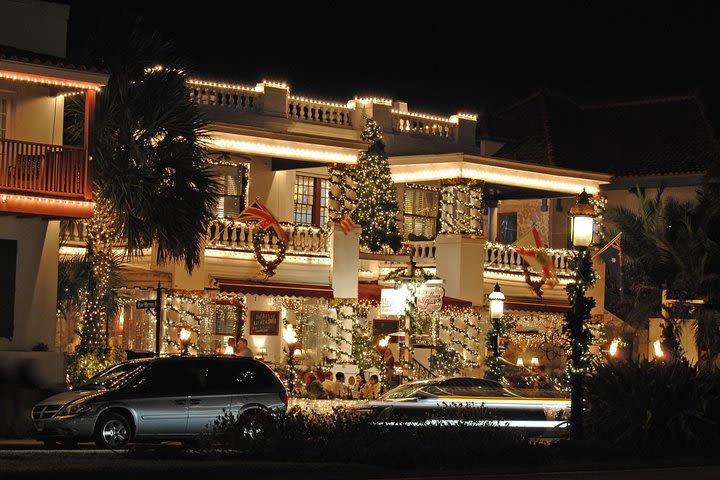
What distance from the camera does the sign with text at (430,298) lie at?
34562 mm

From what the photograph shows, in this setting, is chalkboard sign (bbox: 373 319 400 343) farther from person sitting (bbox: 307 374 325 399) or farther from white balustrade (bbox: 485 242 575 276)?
person sitting (bbox: 307 374 325 399)

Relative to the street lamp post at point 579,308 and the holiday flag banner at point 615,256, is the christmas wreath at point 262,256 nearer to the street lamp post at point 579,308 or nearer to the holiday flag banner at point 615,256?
the holiday flag banner at point 615,256

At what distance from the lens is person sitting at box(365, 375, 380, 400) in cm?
3469

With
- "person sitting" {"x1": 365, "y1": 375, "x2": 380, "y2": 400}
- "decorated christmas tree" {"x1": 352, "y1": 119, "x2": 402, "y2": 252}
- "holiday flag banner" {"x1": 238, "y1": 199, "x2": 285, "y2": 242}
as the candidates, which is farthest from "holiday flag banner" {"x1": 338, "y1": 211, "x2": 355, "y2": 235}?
"person sitting" {"x1": 365, "y1": 375, "x2": 380, "y2": 400}

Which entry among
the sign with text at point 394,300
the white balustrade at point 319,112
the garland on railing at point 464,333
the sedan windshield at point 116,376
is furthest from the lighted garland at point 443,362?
the sedan windshield at point 116,376

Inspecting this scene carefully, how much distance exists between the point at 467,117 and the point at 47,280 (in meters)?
18.7

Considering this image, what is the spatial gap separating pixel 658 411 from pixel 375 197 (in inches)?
681

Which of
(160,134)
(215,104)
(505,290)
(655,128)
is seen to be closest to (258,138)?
(215,104)

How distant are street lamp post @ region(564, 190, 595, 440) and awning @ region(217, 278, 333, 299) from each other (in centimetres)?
1289

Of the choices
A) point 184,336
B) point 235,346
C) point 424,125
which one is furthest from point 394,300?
point 424,125

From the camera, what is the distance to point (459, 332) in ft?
133

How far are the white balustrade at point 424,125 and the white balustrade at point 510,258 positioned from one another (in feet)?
12.4

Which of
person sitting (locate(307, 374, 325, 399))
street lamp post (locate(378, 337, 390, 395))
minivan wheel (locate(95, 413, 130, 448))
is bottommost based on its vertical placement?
minivan wheel (locate(95, 413, 130, 448))

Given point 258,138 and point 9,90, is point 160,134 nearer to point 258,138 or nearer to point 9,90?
point 9,90
